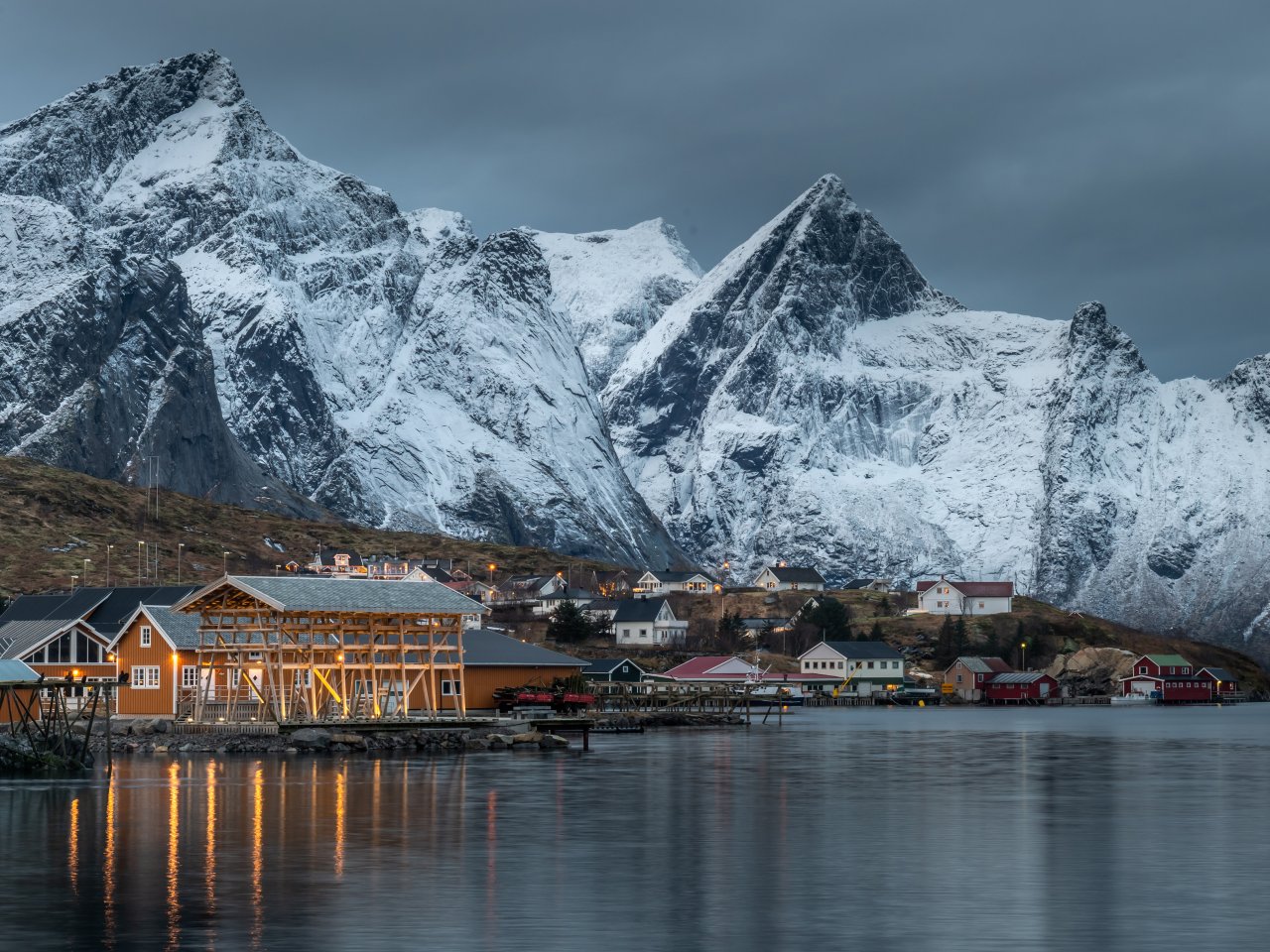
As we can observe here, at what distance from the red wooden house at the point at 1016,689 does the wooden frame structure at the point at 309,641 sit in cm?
10915

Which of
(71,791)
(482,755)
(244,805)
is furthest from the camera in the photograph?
(482,755)

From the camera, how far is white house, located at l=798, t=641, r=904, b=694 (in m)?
185

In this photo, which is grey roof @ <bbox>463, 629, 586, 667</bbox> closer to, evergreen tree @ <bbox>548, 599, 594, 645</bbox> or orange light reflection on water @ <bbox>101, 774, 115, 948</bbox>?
orange light reflection on water @ <bbox>101, 774, 115, 948</bbox>

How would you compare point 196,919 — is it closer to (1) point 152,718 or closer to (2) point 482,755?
(2) point 482,755

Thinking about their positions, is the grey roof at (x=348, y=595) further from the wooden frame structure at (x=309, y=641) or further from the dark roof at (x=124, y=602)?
the dark roof at (x=124, y=602)

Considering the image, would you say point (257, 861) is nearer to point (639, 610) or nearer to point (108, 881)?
point (108, 881)

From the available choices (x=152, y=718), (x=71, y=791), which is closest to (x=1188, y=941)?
(x=71, y=791)

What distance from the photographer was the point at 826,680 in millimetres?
183250

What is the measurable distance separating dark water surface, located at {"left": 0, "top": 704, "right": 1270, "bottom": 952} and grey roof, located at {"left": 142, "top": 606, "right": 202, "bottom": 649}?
1453 cm

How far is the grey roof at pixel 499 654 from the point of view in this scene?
109 meters

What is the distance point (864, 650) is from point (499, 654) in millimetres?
83065

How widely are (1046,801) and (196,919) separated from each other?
115 ft

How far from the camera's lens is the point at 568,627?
17150 cm

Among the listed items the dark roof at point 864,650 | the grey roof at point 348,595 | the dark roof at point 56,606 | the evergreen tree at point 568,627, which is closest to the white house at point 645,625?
the evergreen tree at point 568,627
